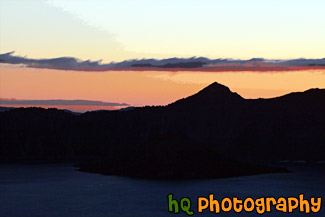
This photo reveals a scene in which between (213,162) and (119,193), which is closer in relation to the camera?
(119,193)

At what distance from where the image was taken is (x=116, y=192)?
113188mm

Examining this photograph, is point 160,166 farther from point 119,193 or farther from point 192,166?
point 119,193

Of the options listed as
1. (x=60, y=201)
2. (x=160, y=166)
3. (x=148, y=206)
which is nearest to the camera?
(x=148, y=206)

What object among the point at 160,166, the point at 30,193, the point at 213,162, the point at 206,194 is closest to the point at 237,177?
the point at 213,162

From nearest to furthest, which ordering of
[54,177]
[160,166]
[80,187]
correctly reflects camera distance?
1. [80,187]
2. [54,177]
3. [160,166]

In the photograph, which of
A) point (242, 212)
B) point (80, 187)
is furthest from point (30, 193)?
point (242, 212)

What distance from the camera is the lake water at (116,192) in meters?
86.5

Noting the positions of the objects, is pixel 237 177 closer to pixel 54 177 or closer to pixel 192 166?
pixel 192 166

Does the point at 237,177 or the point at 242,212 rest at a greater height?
the point at 242,212

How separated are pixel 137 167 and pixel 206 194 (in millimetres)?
56005

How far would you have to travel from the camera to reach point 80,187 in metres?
123

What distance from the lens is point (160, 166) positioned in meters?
160

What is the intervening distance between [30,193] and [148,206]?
3088 cm

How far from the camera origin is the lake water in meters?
86.5
